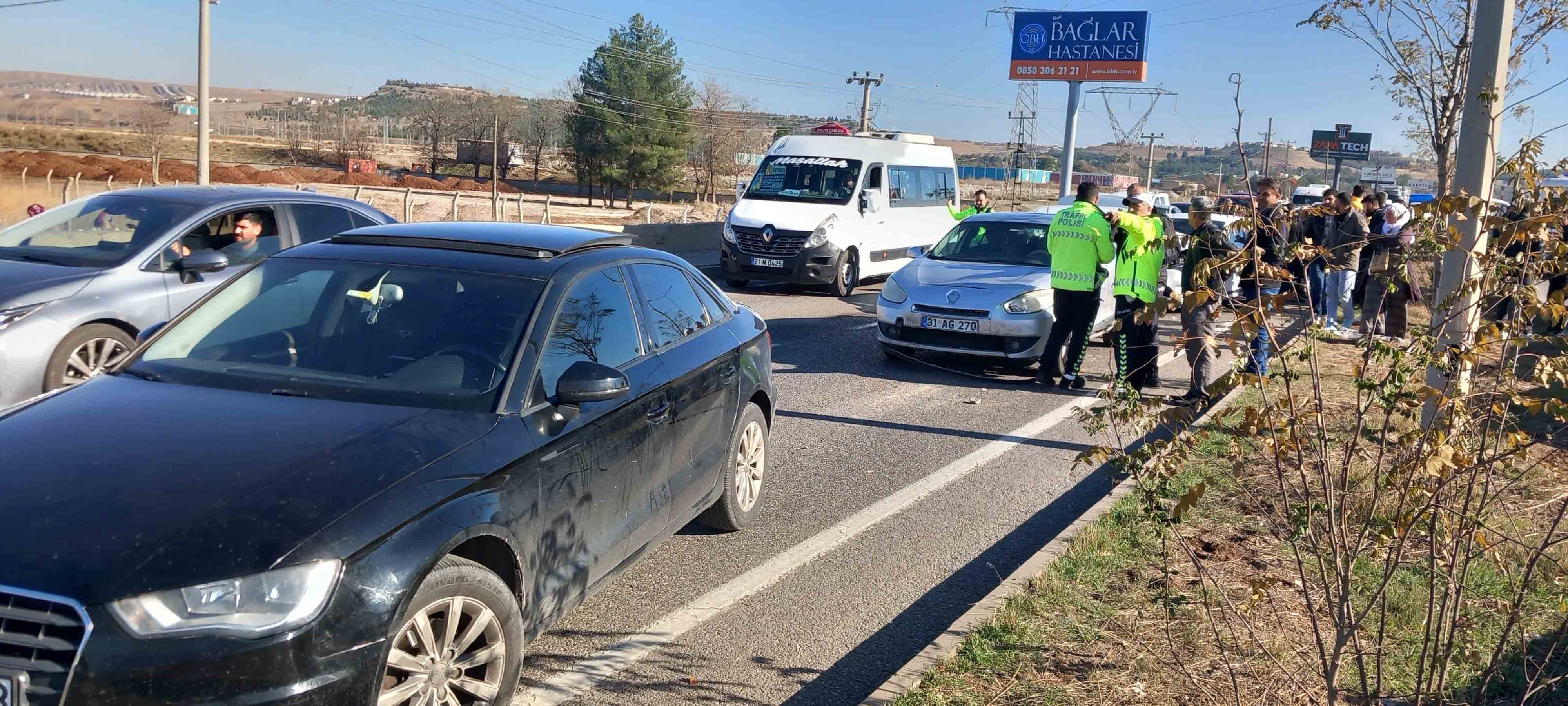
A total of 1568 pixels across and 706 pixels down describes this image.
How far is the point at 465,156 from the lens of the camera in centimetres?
8506

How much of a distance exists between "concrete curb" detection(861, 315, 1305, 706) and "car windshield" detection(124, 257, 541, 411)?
1.65 meters

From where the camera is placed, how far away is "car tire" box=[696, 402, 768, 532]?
5.45m

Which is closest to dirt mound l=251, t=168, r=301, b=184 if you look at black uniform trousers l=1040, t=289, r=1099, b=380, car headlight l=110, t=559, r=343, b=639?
black uniform trousers l=1040, t=289, r=1099, b=380

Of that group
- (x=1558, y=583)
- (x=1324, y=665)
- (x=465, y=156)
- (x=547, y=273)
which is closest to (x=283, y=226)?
(x=547, y=273)

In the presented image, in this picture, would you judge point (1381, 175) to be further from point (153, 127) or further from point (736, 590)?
point (153, 127)

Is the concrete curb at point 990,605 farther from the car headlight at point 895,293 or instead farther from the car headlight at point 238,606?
the car headlight at point 895,293

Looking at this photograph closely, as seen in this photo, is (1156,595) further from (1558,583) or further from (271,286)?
(271,286)

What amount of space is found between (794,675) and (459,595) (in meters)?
1.45

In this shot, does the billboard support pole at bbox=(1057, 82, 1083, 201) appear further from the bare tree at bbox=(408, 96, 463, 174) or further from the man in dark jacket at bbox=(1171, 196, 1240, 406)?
the bare tree at bbox=(408, 96, 463, 174)

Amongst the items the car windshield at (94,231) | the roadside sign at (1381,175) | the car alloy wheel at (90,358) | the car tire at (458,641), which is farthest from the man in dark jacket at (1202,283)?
the roadside sign at (1381,175)

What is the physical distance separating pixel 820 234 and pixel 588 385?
43.8 ft

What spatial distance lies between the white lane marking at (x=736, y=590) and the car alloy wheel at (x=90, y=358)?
13.4 feet

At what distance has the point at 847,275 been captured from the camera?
17.7 m

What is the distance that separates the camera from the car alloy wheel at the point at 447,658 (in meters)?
3.06
